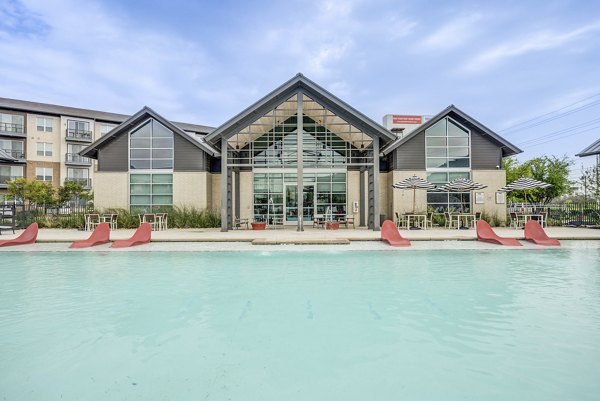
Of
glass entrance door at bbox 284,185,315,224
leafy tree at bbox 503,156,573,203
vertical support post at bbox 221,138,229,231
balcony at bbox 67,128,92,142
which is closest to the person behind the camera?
vertical support post at bbox 221,138,229,231

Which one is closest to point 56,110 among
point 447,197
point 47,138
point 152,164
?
point 47,138

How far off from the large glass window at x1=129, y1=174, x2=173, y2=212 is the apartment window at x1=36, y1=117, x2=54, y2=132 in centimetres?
2880

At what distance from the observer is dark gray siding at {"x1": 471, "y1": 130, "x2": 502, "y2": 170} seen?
733 inches

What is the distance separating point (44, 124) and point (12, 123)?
2792mm

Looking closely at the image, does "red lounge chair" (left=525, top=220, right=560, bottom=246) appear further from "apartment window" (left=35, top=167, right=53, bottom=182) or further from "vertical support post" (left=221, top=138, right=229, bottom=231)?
"apartment window" (left=35, top=167, right=53, bottom=182)

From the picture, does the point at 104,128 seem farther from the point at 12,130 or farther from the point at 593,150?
the point at 593,150

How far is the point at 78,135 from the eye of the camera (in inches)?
1606

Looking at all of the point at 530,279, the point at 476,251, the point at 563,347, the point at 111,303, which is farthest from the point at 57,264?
the point at 476,251

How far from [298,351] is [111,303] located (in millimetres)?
3278

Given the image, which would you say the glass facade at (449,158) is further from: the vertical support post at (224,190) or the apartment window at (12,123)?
the apartment window at (12,123)

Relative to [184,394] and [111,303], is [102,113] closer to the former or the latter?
[111,303]

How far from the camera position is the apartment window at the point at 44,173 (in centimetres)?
3853

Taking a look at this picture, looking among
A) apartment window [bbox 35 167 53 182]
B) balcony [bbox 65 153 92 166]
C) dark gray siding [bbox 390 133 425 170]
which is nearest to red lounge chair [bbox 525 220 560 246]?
dark gray siding [bbox 390 133 425 170]

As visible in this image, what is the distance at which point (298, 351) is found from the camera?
11.6 feet
